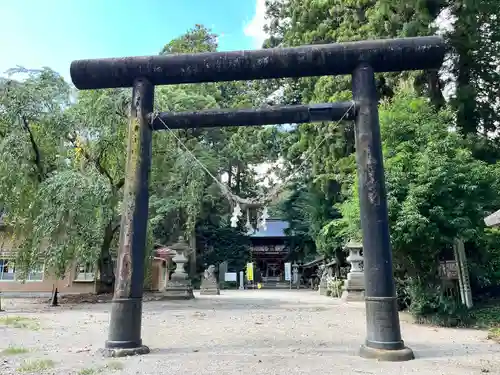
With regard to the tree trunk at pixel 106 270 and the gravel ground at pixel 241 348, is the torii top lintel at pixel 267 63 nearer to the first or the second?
the gravel ground at pixel 241 348

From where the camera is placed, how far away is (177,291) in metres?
15.3

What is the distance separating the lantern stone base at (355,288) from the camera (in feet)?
50.3

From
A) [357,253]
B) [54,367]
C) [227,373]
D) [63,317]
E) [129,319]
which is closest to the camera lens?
[227,373]

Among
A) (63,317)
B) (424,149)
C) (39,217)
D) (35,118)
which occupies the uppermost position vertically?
(35,118)

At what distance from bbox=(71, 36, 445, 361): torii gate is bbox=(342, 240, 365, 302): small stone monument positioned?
11.0 meters

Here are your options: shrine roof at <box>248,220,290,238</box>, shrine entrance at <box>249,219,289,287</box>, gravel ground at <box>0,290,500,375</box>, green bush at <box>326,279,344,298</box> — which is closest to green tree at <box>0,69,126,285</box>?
gravel ground at <box>0,290,500,375</box>

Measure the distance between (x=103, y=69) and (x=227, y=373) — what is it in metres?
4.31

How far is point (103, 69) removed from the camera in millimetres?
5473

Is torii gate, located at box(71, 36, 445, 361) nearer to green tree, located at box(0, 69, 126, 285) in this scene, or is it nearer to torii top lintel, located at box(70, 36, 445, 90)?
torii top lintel, located at box(70, 36, 445, 90)

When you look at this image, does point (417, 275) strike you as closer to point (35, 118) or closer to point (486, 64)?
point (486, 64)

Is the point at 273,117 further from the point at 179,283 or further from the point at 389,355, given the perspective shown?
the point at 179,283

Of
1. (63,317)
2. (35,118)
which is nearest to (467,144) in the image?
(63,317)

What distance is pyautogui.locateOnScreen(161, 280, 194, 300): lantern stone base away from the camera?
49.6 ft

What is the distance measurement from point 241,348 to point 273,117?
3.26m
